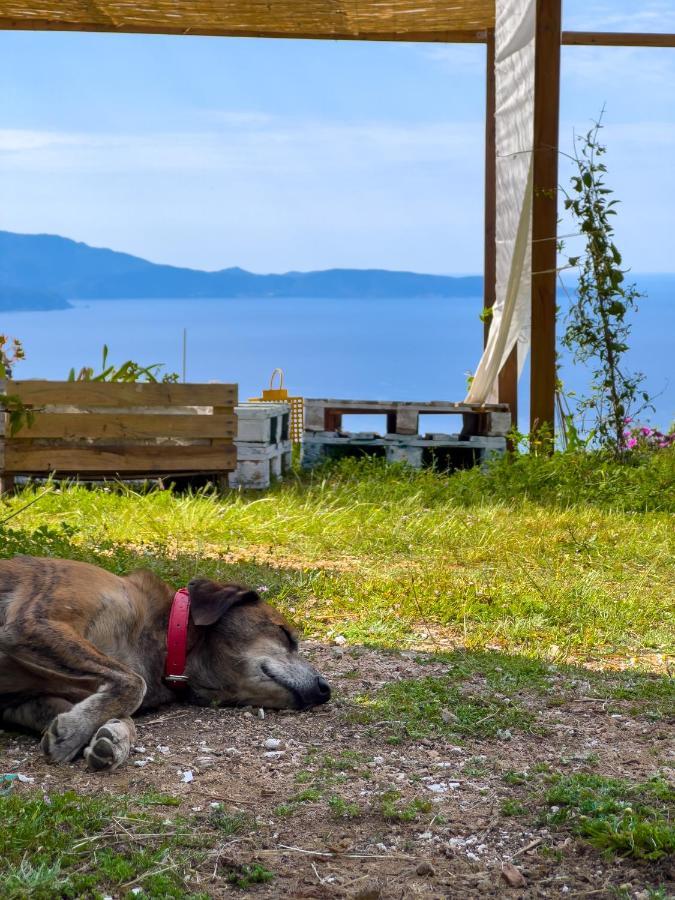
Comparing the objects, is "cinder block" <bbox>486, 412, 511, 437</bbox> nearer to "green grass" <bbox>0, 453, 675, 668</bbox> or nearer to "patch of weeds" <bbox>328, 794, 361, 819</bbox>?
"green grass" <bbox>0, 453, 675, 668</bbox>

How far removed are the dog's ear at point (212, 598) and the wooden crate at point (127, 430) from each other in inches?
202

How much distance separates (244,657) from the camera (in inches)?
142

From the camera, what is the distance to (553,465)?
8656mm

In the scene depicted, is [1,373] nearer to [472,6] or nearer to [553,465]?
[553,465]

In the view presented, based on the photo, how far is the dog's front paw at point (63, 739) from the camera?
3158 mm

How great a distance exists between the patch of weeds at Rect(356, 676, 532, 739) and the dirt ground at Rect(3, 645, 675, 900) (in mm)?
64

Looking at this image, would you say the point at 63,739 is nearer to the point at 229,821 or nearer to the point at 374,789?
the point at 229,821

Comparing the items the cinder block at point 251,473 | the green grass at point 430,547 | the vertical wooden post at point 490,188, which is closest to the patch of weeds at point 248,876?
the green grass at point 430,547

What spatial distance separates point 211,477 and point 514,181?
149 inches

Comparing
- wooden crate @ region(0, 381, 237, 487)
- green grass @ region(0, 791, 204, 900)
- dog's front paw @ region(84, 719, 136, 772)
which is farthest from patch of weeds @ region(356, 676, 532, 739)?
wooden crate @ region(0, 381, 237, 487)

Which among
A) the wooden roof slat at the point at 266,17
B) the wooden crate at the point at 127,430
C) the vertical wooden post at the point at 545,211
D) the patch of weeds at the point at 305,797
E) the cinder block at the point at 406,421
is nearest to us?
the patch of weeds at the point at 305,797

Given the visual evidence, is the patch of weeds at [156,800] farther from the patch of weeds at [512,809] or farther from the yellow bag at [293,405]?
the yellow bag at [293,405]

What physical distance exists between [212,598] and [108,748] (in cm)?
67

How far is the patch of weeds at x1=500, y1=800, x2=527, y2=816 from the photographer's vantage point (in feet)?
9.29
